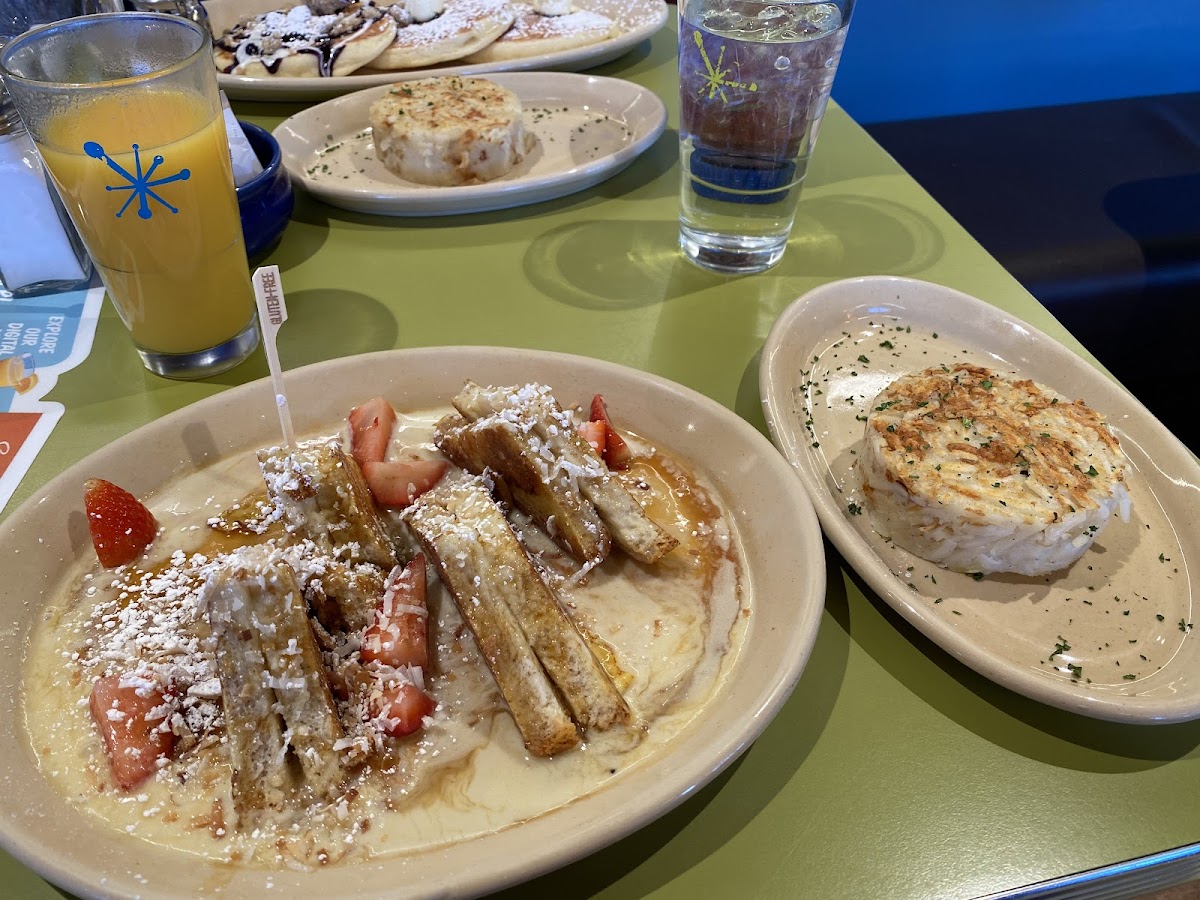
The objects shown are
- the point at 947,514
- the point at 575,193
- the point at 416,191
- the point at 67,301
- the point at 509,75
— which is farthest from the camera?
the point at 509,75

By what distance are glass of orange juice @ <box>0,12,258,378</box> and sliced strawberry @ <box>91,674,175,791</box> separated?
71 cm

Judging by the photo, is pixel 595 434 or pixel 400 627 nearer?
pixel 400 627

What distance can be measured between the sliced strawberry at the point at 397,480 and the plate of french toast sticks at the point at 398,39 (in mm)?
1561

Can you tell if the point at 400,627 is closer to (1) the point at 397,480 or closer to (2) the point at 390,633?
(2) the point at 390,633

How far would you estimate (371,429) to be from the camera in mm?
1275

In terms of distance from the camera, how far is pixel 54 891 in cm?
85

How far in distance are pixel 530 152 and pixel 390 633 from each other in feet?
4.93

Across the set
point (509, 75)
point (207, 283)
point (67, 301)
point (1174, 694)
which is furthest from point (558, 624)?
point (509, 75)

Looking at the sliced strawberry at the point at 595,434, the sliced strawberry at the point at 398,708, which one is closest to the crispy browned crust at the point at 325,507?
the sliced strawberry at the point at 398,708

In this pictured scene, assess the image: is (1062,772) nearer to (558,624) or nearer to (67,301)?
(558,624)

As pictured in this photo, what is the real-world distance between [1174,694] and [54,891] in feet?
4.15

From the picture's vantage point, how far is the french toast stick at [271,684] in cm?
88

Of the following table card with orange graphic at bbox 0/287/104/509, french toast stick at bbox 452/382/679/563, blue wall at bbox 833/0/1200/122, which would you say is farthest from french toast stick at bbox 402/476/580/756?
blue wall at bbox 833/0/1200/122

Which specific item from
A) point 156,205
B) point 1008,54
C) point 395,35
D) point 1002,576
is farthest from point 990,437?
point 1008,54
